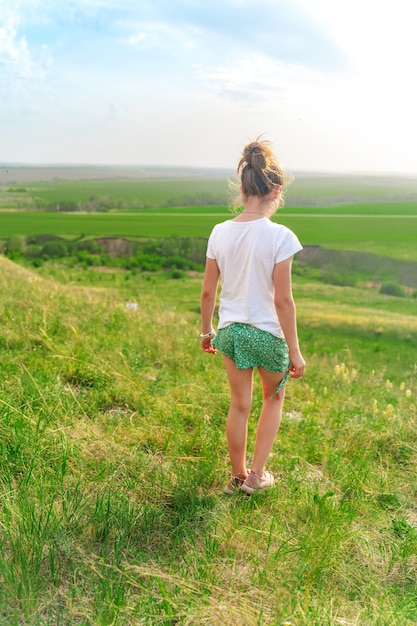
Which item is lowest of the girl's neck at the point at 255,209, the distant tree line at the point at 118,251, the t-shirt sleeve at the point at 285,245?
the distant tree line at the point at 118,251

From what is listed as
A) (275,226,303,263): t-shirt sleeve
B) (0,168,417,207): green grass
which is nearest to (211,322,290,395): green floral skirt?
(275,226,303,263): t-shirt sleeve

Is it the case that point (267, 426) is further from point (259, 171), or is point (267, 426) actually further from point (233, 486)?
point (259, 171)

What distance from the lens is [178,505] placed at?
2.74 meters

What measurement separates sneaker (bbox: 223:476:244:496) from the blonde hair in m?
1.46

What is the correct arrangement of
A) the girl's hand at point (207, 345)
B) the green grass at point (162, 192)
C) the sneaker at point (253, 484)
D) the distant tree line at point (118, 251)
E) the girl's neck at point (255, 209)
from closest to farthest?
1. the girl's neck at point (255, 209)
2. the sneaker at point (253, 484)
3. the girl's hand at point (207, 345)
4. the distant tree line at point (118, 251)
5. the green grass at point (162, 192)

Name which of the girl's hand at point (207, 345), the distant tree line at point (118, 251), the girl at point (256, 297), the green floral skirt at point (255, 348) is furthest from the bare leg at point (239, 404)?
the distant tree line at point (118, 251)

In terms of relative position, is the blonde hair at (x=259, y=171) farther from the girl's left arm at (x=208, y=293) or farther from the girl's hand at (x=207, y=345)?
the girl's hand at (x=207, y=345)

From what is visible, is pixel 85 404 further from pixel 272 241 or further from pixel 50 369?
pixel 272 241

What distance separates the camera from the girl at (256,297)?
2.73m

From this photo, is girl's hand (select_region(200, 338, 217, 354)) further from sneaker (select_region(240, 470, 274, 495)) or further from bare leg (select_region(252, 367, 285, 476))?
sneaker (select_region(240, 470, 274, 495))

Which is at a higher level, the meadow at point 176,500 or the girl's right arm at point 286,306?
the girl's right arm at point 286,306

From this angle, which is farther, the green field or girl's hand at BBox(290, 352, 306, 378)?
the green field

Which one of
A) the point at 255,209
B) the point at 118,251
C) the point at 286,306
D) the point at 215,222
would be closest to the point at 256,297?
the point at 286,306

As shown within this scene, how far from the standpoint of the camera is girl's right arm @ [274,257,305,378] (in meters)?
2.69
